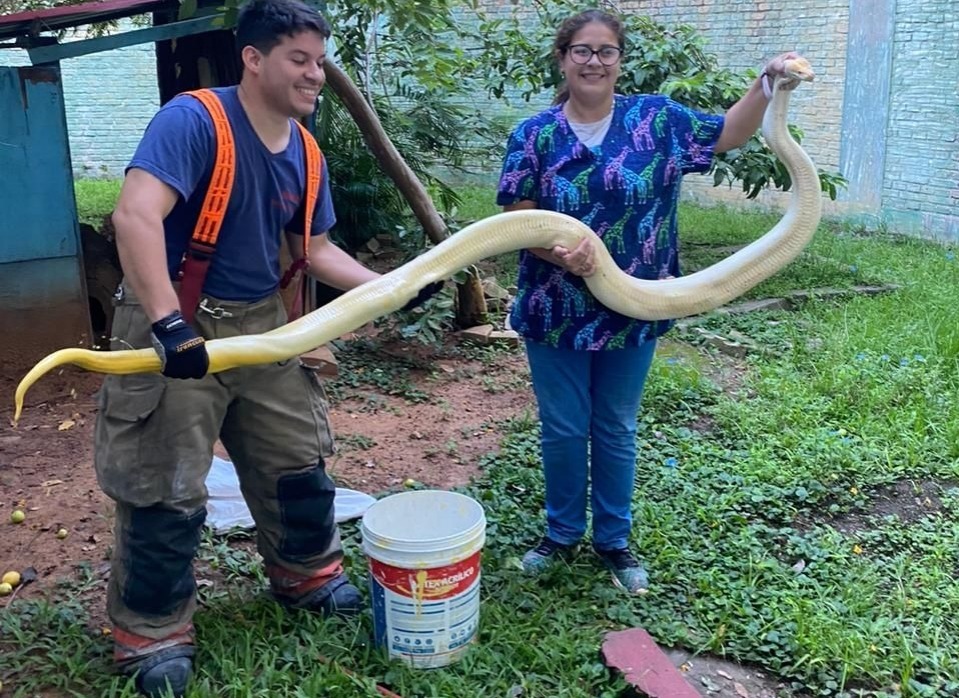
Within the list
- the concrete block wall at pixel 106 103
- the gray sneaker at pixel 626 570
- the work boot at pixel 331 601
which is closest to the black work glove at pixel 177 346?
the work boot at pixel 331 601

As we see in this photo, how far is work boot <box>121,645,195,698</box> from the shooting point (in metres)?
2.67

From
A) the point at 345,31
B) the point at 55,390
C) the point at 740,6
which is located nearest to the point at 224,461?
the point at 55,390

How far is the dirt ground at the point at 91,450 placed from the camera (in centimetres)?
368

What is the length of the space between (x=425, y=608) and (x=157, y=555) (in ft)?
2.62

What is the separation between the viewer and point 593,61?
2.85 meters

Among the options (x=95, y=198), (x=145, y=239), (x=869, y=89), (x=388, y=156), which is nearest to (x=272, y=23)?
(x=145, y=239)

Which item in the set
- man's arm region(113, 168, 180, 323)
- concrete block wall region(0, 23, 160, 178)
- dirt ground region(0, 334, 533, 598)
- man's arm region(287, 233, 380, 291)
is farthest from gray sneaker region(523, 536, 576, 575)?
concrete block wall region(0, 23, 160, 178)

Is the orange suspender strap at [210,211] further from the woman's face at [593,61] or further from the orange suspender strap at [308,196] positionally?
the woman's face at [593,61]

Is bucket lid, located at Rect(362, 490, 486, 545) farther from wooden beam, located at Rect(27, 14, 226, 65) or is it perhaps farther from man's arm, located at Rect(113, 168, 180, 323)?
wooden beam, located at Rect(27, 14, 226, 65)

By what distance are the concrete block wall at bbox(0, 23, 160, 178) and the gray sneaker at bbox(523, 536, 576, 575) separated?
14311mm

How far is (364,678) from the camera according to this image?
107 inches

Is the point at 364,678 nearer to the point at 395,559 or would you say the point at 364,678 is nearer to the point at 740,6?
the point at 395,559

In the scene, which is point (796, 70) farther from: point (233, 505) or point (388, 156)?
point (388, 156)

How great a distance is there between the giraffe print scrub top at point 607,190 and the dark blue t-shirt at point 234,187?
0.73 metres
